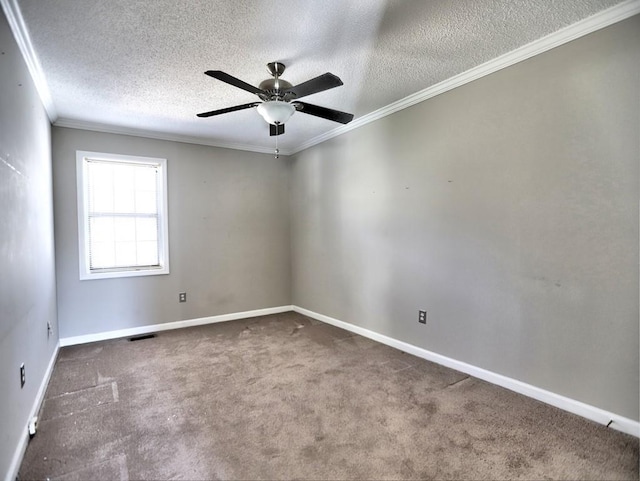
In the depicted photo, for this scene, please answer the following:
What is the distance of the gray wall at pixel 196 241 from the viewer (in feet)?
12.0

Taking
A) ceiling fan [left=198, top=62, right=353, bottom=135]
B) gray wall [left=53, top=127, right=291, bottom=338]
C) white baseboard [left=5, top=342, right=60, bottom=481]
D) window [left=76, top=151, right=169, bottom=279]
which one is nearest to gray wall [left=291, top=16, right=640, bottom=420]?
ceiling fan [left=198, top=62, right=353, bottom=135]

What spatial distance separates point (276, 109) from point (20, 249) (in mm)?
1825

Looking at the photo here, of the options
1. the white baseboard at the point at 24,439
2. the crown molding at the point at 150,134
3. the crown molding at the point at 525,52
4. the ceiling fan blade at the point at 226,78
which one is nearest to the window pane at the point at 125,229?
the crown molding at the point at 150,134

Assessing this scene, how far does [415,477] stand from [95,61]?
329 centimetres

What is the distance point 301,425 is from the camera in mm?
2064

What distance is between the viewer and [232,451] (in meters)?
1.83

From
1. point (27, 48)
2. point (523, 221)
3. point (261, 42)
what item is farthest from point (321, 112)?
point (27, 48)

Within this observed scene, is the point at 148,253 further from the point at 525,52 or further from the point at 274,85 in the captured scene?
the point at 525,52

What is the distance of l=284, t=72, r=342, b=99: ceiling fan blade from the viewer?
6.36ft

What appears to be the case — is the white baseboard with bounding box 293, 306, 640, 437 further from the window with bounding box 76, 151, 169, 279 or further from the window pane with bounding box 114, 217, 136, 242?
the window pane with bounding box 114, 217, 136, 242

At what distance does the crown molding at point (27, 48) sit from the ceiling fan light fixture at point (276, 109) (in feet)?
4.58

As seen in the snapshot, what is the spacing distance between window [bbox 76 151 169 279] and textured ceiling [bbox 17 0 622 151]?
2.88 feet

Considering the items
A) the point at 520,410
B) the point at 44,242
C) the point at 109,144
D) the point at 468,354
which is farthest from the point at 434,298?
the point at 109,144

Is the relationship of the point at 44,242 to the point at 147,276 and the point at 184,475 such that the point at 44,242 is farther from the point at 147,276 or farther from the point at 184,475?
the point at 184,475
